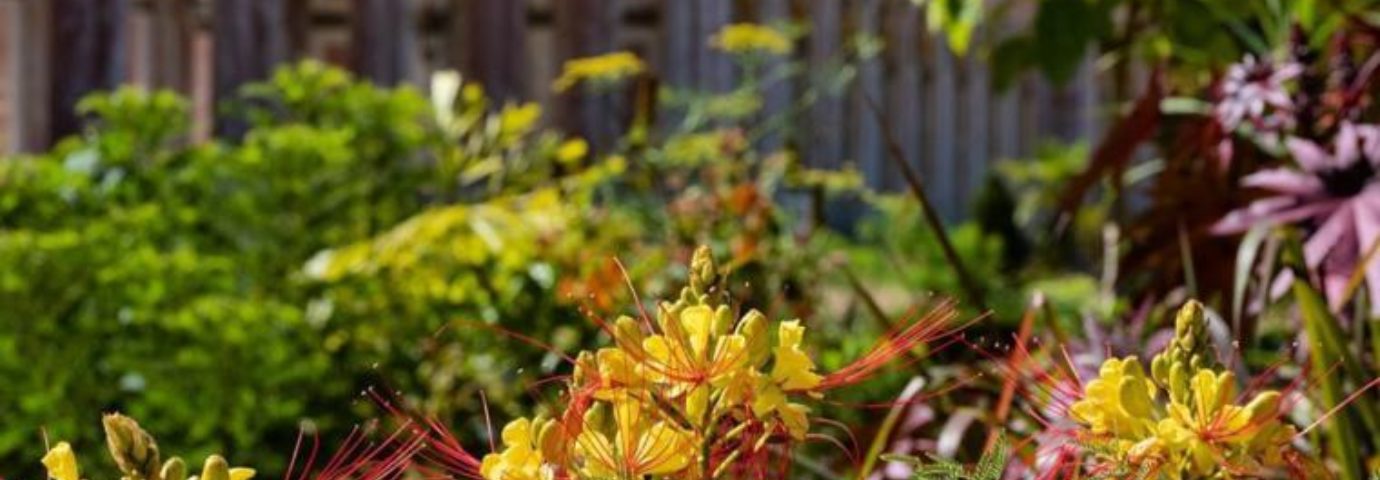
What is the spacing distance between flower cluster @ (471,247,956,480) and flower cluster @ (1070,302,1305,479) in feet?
0.48

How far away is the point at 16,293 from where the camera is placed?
10.7 ft

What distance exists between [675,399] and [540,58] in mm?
9486

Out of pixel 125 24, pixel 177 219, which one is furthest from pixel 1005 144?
pixel 177 219

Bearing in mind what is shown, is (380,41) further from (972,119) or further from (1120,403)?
(1120,403)

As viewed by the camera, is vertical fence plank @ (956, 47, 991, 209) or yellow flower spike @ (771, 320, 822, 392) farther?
vertical fence plank @ (956, 47, 991, 209)

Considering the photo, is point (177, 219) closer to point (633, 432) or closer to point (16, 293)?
point (16, 293)

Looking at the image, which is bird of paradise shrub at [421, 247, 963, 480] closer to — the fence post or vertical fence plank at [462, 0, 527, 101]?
vertical fence plank at [462, 0, 527, 101]

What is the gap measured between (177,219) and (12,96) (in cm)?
155

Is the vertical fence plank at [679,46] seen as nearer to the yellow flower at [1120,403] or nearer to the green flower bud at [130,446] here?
the yellow flower at [1120,403]

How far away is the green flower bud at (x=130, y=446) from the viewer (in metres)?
0.82

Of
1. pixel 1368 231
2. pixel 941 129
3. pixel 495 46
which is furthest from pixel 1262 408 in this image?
pixel 941 129

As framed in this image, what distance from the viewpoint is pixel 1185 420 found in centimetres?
95

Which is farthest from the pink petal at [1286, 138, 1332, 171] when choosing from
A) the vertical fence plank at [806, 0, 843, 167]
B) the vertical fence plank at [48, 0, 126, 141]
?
the vertical fence plank at [806, 0, 843, 167]

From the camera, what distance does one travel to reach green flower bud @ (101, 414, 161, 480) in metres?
0.82
